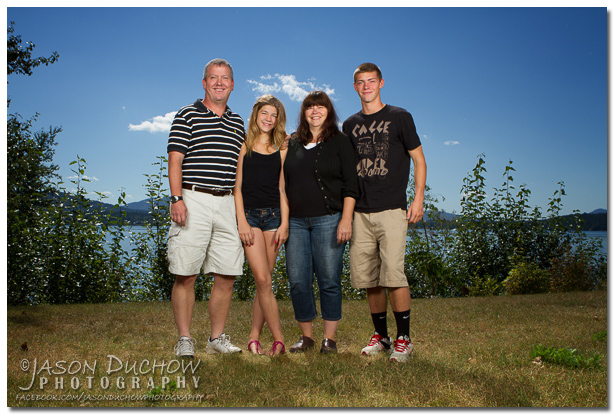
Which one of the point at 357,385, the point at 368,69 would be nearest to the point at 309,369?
the point at 357,385

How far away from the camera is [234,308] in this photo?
5734 millimetres

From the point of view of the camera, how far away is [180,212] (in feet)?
10.2

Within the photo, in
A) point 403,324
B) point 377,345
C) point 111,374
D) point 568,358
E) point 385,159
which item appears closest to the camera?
point 111,374

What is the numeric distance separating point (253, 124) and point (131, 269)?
4413 millimetres

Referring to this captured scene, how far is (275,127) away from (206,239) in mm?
934

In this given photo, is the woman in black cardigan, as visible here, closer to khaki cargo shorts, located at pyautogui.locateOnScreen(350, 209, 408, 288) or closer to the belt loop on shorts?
khaki cargo shorts, located at pyautogui.locateOnScreen(350, 209, 408, 288)

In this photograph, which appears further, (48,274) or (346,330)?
(48,274)

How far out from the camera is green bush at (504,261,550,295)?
7.28m

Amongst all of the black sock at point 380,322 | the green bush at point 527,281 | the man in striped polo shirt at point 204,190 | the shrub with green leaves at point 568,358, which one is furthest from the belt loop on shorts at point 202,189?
the green bush at point 527,281

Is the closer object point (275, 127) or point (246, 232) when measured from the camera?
point (246, 232)

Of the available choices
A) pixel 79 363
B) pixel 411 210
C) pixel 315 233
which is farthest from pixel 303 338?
pixel 79 363

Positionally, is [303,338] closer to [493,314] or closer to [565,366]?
[565,366]

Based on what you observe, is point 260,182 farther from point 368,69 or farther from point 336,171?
point 368,69

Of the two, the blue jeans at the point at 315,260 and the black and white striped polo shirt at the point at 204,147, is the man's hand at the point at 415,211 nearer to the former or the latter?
the blue jeans at the point at 315,260
